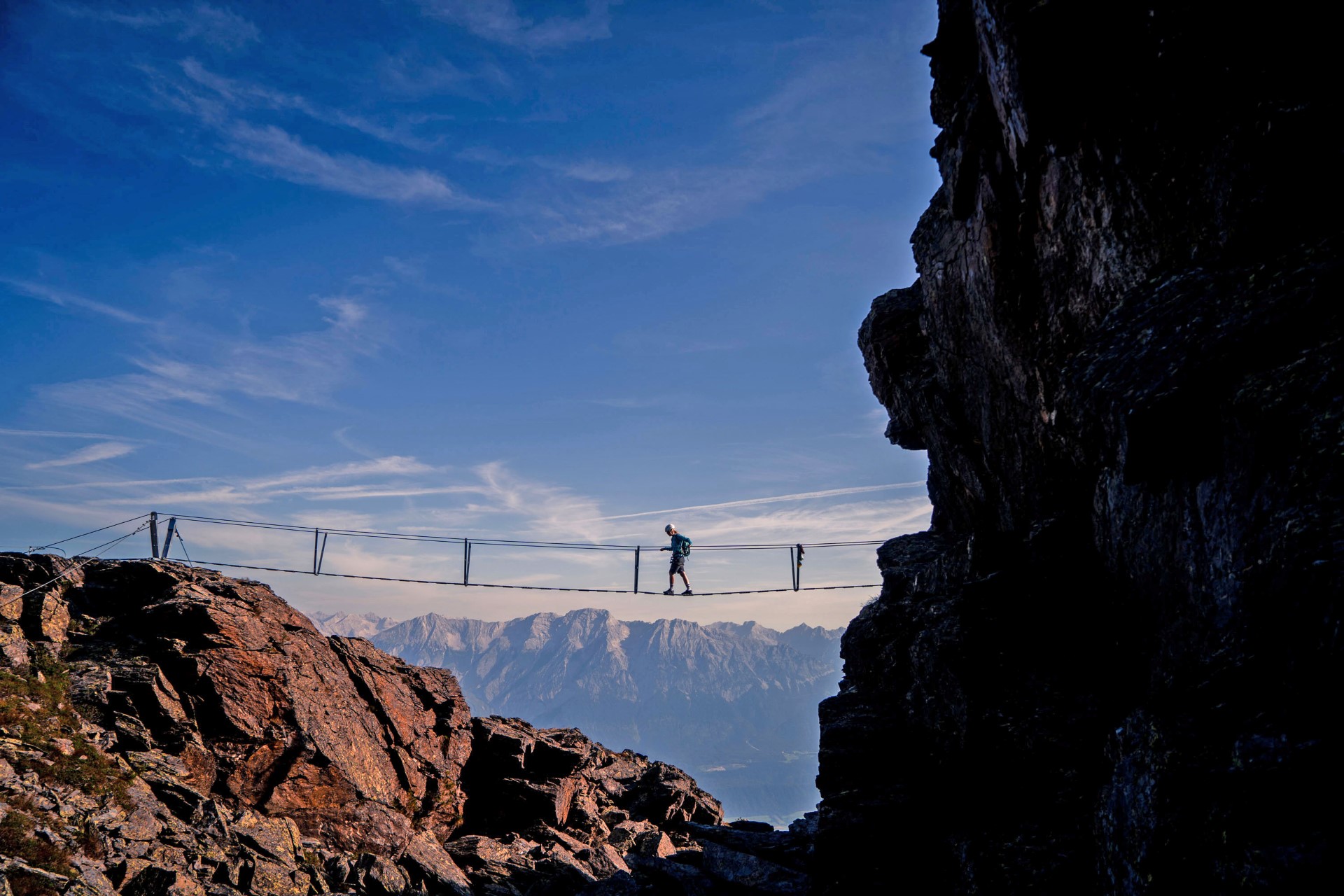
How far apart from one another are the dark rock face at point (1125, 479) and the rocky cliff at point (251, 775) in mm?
7616

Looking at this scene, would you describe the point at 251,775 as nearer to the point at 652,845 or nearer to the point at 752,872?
the point at 652,845

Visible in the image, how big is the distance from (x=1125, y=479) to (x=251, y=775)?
22.4 m

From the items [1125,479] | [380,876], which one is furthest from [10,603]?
[1125,479]

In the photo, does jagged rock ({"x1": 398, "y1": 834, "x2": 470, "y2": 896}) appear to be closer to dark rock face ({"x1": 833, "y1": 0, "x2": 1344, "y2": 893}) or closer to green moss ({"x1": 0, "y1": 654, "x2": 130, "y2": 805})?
green moss ({"x1": 0, "y1": 654, "x2": 130, "y2": 805})

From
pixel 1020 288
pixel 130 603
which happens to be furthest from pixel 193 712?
pixel 1020 288

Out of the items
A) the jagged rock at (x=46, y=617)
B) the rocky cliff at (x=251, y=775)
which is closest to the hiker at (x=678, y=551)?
the rocky cliff at (x=251, y=775)

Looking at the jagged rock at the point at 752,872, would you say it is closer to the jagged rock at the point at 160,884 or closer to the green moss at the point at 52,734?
the jagged rock at the point at 160,884

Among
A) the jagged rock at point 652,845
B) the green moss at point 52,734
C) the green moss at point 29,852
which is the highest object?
the green moss at point 52,734

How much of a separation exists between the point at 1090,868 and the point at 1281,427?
674cm

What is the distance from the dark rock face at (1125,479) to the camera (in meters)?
7.58

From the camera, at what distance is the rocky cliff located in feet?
50.8

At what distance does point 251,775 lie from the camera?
19.9 metres

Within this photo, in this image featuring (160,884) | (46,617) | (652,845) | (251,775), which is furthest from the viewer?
(652,845)

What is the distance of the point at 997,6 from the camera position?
12.5 m
